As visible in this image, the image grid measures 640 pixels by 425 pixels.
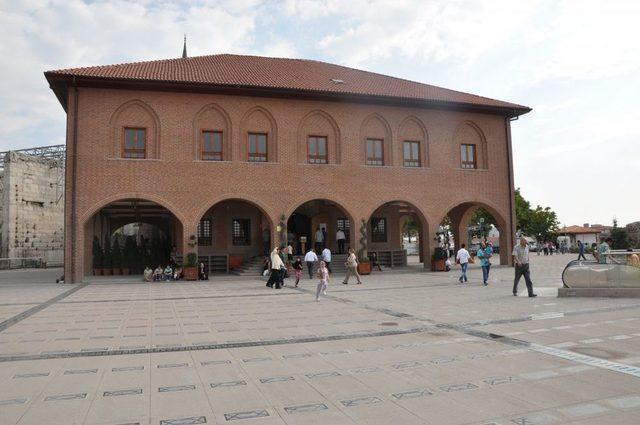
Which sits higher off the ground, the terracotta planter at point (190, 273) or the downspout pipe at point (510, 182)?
the downspout pipe at point (510, 182)

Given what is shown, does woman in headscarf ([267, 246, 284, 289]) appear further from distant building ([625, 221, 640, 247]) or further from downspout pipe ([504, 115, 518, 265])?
distant building ([625, 221, 640, 247])

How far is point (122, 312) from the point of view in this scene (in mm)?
11906

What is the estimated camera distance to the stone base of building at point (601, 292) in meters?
13.0

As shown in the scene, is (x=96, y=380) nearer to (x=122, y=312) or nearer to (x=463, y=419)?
(x=463, y=419)

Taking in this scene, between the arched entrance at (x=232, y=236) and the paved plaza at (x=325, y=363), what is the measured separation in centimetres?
1277

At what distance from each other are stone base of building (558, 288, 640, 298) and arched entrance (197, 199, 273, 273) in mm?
15186

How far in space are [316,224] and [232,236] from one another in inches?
198

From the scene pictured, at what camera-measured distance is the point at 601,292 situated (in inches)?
523

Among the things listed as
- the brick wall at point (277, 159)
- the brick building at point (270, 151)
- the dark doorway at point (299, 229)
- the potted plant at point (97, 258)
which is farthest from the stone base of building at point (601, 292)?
the potted plant at point (97, 258)

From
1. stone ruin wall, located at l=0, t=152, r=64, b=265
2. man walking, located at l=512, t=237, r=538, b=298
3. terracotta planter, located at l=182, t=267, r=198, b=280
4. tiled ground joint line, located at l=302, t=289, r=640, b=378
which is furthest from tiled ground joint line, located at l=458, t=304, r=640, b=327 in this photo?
stone ruin wall, located at l=0, t=152, r=64, b=265

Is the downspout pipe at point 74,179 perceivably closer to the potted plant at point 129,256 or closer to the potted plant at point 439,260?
the potted plant at point 129,256

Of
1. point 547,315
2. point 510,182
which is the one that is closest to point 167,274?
point 547,315

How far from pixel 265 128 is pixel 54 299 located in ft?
41.2

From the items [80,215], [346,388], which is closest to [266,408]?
[346,388]
